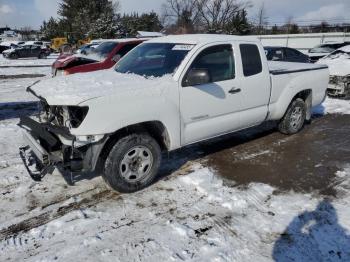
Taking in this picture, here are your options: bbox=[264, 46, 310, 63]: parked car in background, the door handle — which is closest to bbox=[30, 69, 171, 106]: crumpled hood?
the door handle

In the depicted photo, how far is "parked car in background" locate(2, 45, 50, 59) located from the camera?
30547mm

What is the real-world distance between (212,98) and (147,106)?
3.63 feet

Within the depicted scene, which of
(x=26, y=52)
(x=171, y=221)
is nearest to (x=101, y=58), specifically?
(x=171, y=221)

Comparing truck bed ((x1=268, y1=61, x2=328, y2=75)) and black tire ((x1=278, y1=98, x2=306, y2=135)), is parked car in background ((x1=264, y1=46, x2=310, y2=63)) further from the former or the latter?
black tire ((x1=278, y1=98, x2=306, y2=135))

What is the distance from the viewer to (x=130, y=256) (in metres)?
3.34

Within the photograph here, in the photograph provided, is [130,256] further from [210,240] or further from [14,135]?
[14,135]

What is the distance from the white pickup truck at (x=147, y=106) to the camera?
158 inches

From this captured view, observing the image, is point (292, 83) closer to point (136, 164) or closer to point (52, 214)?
point (136, 164)

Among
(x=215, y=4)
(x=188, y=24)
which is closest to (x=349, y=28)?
(x=215, y=4)

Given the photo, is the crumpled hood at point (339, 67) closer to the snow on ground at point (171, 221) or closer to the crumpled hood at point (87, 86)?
the snow on ground at point (171, 221)

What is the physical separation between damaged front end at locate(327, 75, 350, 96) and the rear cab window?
584 cm

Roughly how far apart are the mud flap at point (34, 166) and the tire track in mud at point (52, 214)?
1.45ft

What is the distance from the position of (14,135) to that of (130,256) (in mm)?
4437

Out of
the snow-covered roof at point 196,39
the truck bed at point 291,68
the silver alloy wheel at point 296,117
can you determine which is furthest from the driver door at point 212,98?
the silver alloy wheel at point 296,117
